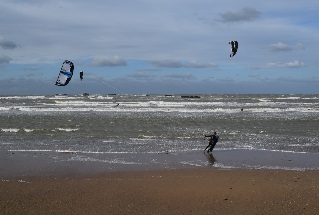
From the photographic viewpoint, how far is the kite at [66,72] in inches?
537

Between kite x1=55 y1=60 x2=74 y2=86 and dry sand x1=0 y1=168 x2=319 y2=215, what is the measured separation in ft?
15.0

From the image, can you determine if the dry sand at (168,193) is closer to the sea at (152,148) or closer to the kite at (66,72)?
the sea at (152,148)

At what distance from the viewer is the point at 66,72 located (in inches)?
549

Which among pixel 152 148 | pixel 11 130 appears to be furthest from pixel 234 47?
pixel 11 130

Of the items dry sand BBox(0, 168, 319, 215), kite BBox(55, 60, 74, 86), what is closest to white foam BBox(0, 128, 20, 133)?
kite BBox(55, 60, 74, 86)

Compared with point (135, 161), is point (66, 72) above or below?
above

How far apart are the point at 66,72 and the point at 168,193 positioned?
282 inches

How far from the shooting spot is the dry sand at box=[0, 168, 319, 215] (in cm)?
760

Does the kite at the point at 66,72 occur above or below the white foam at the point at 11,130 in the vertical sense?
above

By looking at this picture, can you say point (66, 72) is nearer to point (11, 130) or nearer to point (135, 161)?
point (135, 161)

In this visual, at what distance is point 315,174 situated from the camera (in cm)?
1067

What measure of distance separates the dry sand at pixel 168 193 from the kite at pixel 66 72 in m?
4.56

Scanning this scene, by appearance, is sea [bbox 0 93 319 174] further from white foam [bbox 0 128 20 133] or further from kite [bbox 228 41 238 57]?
kite [bbox 228 41 238 57]

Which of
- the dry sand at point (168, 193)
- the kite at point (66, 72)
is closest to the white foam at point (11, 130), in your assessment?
the kite at point (66, 72)
